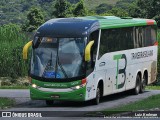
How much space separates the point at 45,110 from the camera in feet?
65.4

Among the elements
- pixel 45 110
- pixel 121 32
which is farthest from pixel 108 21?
pixel 45 110

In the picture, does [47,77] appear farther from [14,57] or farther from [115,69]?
[14,57]

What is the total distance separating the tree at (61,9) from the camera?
223ft

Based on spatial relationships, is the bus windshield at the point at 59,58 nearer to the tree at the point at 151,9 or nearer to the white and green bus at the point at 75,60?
the white and green bus at the point at 75,60

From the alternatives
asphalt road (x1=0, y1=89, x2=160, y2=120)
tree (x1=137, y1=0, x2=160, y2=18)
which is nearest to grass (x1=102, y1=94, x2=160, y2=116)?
asphalt road (x1=0, y1=89, x2=160, y2=120)

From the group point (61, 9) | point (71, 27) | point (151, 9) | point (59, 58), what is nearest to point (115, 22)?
point (71, 27)

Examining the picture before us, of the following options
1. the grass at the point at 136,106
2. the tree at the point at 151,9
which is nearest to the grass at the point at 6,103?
the grass at the point at 136,106

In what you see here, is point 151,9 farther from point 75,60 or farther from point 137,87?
point 75,60

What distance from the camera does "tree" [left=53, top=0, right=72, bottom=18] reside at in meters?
67.9

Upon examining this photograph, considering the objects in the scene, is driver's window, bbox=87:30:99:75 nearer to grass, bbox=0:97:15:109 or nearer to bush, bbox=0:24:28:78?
grass, bbox=0:97:15:109

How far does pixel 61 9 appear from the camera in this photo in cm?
6919

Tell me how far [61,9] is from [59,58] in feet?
159

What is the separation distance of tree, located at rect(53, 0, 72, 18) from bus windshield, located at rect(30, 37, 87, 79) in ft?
151

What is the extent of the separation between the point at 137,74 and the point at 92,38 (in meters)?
5.97
